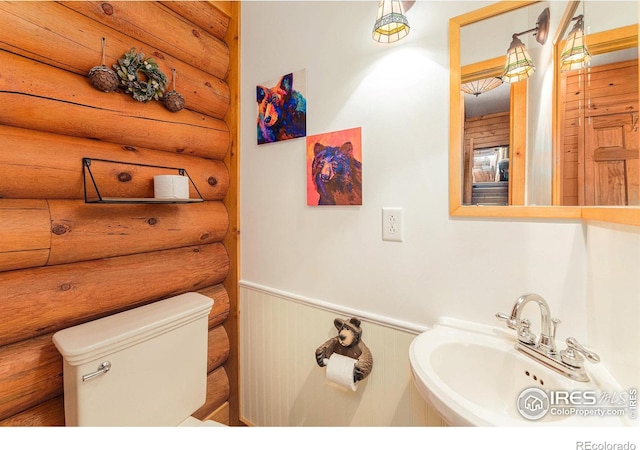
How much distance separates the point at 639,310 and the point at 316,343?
3.47 feet

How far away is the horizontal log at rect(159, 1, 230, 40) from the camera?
52.2 inches

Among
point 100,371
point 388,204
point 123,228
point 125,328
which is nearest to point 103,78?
point 123,228

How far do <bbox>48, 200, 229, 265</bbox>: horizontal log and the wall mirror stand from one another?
1209 millimetres

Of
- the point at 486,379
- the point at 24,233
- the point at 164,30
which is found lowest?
the point at 486,379

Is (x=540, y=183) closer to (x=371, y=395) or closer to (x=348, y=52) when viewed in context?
(x=348, y=52)

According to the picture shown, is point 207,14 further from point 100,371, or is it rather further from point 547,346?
point 547,346

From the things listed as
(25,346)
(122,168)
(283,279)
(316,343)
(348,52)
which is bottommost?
(316,343)

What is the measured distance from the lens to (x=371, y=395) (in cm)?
111

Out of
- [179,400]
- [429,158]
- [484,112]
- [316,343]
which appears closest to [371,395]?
[316,343]

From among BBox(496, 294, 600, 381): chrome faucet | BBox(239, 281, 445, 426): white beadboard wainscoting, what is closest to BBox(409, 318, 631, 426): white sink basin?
BBox(496, 294, 600, 381): chrome faucet

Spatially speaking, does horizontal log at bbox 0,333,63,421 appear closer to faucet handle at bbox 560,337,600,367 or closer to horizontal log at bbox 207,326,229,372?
horizontal log at bbox 207,326,229,372

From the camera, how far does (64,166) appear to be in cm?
96

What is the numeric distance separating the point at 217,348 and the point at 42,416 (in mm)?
693

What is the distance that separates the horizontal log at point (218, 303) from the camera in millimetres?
1476
